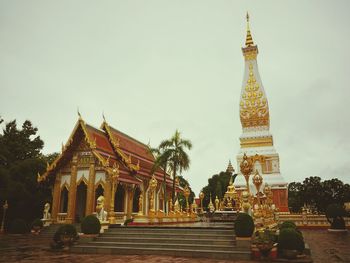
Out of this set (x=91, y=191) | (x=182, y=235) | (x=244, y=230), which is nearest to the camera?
(x=244, y=230)

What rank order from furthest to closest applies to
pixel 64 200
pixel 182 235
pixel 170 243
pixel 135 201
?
pixel 135 201 → pixel 64 200 → pixel 182 235 → pixel 170 243

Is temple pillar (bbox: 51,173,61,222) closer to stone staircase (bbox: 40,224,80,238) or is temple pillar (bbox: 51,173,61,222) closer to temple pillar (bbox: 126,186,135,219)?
stone staircase (bbox: 40,224,80,238)

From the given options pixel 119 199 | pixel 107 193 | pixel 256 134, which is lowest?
pixel 119 199

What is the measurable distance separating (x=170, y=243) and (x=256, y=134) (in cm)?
2860

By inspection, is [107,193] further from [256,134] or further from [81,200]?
[256,134]

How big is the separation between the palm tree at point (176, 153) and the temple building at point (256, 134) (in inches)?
494

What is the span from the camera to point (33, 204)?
25250mm

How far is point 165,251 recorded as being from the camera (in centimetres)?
1091

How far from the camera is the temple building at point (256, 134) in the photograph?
33.2 m

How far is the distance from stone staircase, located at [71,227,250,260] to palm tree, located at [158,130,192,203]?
9.58m

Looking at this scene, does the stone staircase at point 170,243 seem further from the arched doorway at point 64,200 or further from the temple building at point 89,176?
the arched doorway at point 64,200

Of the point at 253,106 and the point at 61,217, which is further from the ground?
the point at 253,106

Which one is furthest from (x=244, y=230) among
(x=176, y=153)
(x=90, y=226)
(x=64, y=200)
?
(x=64, y=200)

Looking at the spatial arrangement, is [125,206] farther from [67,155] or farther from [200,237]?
[200,237]
